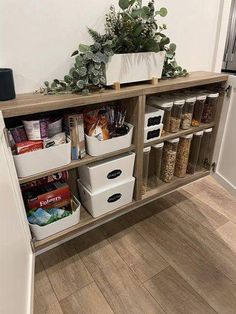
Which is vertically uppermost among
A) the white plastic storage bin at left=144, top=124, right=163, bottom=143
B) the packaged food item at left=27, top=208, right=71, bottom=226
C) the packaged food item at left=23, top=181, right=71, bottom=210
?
the white plastic storage bin at left=144, top=124, right=163, bottom=143

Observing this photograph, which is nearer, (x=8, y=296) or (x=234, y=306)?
(x=8, y=296)

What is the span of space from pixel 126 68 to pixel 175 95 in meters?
0.47

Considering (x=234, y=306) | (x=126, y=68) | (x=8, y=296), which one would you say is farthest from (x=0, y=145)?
(x=234, y=306)

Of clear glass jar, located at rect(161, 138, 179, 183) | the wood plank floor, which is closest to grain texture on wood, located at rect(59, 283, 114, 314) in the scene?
the wood plank floor

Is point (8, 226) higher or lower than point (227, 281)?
higher

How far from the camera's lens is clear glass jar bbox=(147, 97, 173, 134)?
1.29 metres

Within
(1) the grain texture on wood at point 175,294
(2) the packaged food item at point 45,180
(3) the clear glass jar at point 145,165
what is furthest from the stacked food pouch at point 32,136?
(1) the grain texture on wood at point 175,294

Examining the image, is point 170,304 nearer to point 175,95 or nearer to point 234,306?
point 234,306

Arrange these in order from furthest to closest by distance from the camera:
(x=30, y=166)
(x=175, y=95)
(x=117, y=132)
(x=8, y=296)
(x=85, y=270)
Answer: (x=175, y=95) → (x=85, y=270) → (x=117, y=132) → (x=30, y=166) → (x=8, y=296)

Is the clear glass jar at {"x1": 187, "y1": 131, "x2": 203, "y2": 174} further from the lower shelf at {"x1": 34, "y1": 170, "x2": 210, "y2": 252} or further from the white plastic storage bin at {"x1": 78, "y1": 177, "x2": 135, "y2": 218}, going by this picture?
the white plastic storage bin at {"x1": 78, "y1": 177, "x2": 135, "y2": 218}

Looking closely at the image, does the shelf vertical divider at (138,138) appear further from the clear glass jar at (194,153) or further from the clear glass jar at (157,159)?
the clear glass jar at (194,153)

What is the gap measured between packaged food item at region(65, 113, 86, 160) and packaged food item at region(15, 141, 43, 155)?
0.15 meters

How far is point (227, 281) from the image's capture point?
3.99 feet

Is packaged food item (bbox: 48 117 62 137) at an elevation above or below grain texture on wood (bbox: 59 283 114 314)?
above
